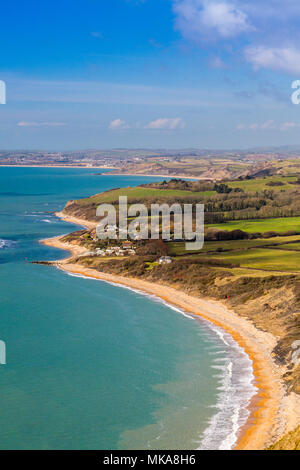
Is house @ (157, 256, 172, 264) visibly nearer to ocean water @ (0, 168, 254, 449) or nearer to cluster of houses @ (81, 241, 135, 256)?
cluster of houses @ (81, 241, 135, 256)

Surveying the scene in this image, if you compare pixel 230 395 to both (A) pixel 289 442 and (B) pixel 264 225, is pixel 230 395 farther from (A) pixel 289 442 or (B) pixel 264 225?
(B) pixel 264 225

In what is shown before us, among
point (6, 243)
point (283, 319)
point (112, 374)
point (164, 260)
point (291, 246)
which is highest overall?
point (291, 246)

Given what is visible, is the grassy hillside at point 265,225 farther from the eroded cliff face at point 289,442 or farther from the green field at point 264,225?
the eroded cliff face at point 289,442

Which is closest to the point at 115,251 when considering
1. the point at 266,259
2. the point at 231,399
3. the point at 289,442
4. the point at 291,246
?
the point at 266,259

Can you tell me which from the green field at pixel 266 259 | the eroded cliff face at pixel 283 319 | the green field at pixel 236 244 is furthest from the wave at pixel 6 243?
the eroded cliff face at pixel 283 319
